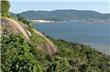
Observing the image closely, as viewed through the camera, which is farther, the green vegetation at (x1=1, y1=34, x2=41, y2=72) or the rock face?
the rock face

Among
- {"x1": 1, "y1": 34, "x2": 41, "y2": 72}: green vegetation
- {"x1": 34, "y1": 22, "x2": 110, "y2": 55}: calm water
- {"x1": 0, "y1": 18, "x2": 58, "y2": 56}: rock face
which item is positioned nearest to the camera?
{"x1": 1, "y1": 34, "x2": 41, "y2": 72}: green vegetation

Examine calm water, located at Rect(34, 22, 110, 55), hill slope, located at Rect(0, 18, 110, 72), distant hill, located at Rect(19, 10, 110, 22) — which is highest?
hill slope, located at Rect(0, 18, 110, 72)

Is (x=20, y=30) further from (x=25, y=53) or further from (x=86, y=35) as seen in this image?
(x=86, y=35)

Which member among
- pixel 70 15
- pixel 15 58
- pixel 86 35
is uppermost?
pixel 15 58

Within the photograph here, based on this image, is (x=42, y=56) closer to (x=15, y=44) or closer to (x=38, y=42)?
(x=38, y=42)

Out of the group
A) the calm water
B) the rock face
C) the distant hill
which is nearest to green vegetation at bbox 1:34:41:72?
the rock face

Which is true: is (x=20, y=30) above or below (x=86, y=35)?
above

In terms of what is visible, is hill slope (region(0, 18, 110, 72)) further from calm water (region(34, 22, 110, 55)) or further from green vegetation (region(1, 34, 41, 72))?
calm water (region(34, 22, 110, 55))

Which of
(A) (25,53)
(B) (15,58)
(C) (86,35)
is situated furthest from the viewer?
(C) (86,35)

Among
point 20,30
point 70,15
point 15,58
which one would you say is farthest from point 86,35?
point 70,15

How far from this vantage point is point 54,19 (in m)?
174

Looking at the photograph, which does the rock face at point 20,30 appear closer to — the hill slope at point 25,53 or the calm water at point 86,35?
the hill slope at point 25,53

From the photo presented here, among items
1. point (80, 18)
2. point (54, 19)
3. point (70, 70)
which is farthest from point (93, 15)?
point (70, 70)

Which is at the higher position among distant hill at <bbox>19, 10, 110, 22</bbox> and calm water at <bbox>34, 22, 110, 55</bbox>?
calm water at <bbox>34, 22, 110, 55</bbox>
